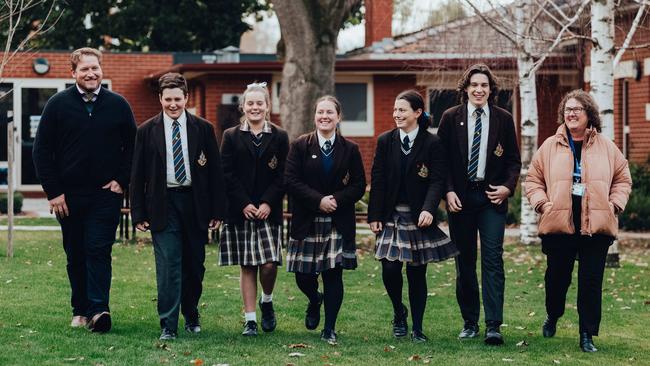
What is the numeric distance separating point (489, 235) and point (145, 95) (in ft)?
70.5

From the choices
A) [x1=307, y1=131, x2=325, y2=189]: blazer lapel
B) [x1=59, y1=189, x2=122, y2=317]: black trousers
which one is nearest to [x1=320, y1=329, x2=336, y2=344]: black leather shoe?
[x1=307, y1=131, x2=325, y2=189]: blazer lapel

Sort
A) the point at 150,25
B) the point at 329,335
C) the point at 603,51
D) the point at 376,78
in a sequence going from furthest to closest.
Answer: the point at 150,25 < the point at 376,78 < the point at 603,51 < the point at 329,335

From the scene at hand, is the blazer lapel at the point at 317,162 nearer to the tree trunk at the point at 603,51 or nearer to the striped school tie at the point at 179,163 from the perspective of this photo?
the striped school tie at the point at 179,163

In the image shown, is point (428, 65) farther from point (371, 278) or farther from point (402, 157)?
point (402, 157)

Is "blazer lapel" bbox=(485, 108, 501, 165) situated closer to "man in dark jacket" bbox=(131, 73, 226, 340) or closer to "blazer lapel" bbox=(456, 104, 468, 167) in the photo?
"blazer lapel" bbox=(456, 104, 468, 167)

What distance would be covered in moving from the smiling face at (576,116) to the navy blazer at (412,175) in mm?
950

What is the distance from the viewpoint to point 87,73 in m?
9.06

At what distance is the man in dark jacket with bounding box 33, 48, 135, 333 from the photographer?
29.6 feet

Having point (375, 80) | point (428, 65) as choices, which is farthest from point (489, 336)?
point (375, 80)

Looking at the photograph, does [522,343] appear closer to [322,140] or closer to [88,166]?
[322,140]

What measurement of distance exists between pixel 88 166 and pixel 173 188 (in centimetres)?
73

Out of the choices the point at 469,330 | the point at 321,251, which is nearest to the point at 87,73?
the point at 321,251

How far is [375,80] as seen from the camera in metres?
26.9

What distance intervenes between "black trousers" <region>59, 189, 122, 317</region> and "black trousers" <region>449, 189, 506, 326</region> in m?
2.61
